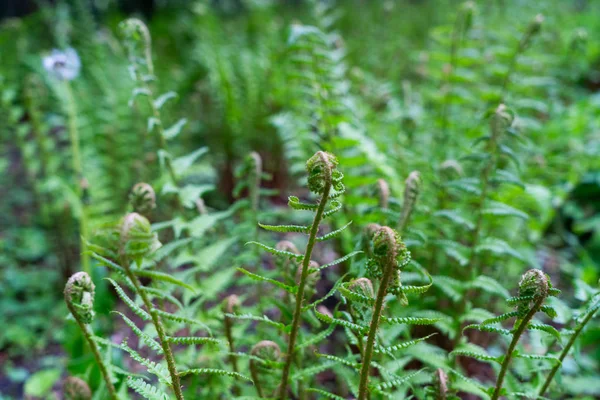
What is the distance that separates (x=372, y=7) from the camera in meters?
5.50

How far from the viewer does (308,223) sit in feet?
7.71

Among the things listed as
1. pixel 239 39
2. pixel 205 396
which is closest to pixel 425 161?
pixel 205 396

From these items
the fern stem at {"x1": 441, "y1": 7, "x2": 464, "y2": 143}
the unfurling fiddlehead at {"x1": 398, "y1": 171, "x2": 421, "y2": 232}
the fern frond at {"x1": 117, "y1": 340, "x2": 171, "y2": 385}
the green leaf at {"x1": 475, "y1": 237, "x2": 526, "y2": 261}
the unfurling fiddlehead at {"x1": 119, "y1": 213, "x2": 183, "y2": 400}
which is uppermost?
the fern stem at {"x1": 441, "y1": 7, "x2": 464, "y2": 143}

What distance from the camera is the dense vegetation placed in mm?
944

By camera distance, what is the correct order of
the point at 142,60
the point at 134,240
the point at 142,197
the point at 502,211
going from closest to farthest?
the point at 134,240 → the point at 142,197 → the point at 502,211 → the point at 142,60

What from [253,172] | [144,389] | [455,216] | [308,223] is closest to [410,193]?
[455,216]

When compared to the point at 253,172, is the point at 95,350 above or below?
below

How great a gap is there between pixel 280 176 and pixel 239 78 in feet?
2.78

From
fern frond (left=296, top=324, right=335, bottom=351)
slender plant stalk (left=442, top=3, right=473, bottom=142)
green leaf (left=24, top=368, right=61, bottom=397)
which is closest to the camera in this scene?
fern frond (left=296, top=324, right=335, bottom=351)

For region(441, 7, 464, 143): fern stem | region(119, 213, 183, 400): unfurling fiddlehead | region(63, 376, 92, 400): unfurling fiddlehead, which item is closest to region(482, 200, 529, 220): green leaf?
region(441, 7, 464, 143): fern stem

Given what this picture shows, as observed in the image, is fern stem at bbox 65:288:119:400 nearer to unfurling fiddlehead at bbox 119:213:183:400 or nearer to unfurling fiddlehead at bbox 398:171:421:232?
unfurling fiddlehead at bbox 119:213:183:400

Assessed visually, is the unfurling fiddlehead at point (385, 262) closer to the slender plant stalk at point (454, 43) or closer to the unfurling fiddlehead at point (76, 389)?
the unfurling fiddlehead at point (76, 389)

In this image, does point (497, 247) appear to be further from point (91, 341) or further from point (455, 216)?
point (91, 341)

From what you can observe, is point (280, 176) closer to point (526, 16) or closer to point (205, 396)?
point (205, 396)
